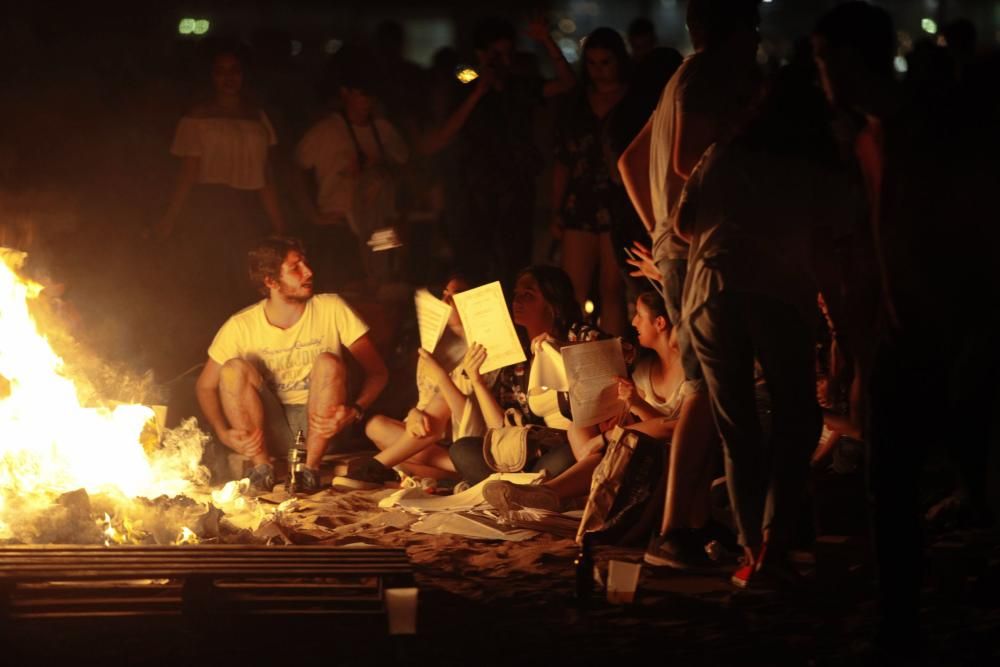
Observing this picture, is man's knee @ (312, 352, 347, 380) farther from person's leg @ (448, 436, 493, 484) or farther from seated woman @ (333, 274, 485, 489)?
person's leg @ (448, 436, 493, 484)

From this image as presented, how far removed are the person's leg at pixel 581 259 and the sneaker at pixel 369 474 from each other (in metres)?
1.68

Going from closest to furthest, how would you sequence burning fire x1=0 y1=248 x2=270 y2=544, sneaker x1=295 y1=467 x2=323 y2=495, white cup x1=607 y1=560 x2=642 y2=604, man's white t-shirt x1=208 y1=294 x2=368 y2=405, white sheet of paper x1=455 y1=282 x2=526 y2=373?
white cup x1=607 y1=560 x2=642 y2=604 < burning fire x1=0 y1=248 x2=270 y2=544 < white sheet of paper x1=455 y1=282 x2=526 y2=373 < sneaker x1=295 y1=467 x2=323 y2=495 < man's white t-shirt x1=208 y1=294 x2=368 y2=405

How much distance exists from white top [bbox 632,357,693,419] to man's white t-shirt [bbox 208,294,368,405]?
2.36m

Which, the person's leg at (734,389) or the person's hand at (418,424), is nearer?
the person's leg at (734,389)

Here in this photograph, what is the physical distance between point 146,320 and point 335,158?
186 cm

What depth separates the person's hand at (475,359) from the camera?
9.43 m

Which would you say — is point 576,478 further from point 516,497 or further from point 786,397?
point 786,397

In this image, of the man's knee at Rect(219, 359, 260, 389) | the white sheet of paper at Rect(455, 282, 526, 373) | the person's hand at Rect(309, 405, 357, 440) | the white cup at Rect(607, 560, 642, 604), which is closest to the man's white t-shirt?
the man's knee at Rect(219, 359, 260, 389)

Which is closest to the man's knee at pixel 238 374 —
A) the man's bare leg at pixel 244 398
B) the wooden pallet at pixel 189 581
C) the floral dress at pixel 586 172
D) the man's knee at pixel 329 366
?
the man's bare leg at pixel 244 398

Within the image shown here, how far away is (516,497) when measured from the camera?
845cm

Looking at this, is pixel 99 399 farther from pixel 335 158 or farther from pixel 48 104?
pixel 48 104

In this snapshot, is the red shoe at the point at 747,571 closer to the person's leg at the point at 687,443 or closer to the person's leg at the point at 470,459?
the person's leg at the point at 687,443

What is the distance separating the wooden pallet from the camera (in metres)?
6.16

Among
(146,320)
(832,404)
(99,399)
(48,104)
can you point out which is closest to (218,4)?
(48,104)
